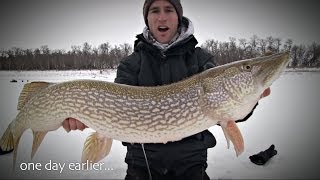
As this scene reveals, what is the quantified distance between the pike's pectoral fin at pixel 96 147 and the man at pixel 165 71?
0.40 ft

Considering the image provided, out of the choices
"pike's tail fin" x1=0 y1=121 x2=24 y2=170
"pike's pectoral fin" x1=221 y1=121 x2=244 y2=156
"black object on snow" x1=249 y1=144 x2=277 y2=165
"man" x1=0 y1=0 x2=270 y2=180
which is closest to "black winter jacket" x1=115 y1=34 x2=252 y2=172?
"man" x1=0 y1=0 x2=270 y2=180

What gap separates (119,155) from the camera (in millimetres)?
3713

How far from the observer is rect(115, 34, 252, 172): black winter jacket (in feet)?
5.88

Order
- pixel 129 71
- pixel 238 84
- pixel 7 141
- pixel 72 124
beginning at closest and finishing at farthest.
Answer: pixel 238 84 → pixel 72 124 → pixel 7 141 → pixel 129 71

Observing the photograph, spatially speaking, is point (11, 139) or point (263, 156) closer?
point (11, 139)

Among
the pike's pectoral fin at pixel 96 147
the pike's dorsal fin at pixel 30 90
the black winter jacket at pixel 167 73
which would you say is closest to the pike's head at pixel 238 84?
the black winter jacket at pixel 167 73

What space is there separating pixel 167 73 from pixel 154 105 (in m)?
0.33

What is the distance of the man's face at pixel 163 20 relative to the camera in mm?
1956

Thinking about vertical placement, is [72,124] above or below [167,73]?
below

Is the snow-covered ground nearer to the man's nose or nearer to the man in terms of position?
the man

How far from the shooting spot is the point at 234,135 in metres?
1.54

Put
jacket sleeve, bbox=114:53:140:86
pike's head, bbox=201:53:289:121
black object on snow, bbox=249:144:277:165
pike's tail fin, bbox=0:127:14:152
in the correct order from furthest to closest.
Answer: black object on snow, bbox=249:144:277:165 < jacket sleeve, bbox=114:53:140:86 < pike's tail fin, bbox=0:127:14:152 < pike's head, bbox=201:53:289:121

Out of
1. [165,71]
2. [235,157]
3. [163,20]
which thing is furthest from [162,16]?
[235,157]

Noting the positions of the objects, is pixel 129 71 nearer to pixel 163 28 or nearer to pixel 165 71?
pixel 165 71
